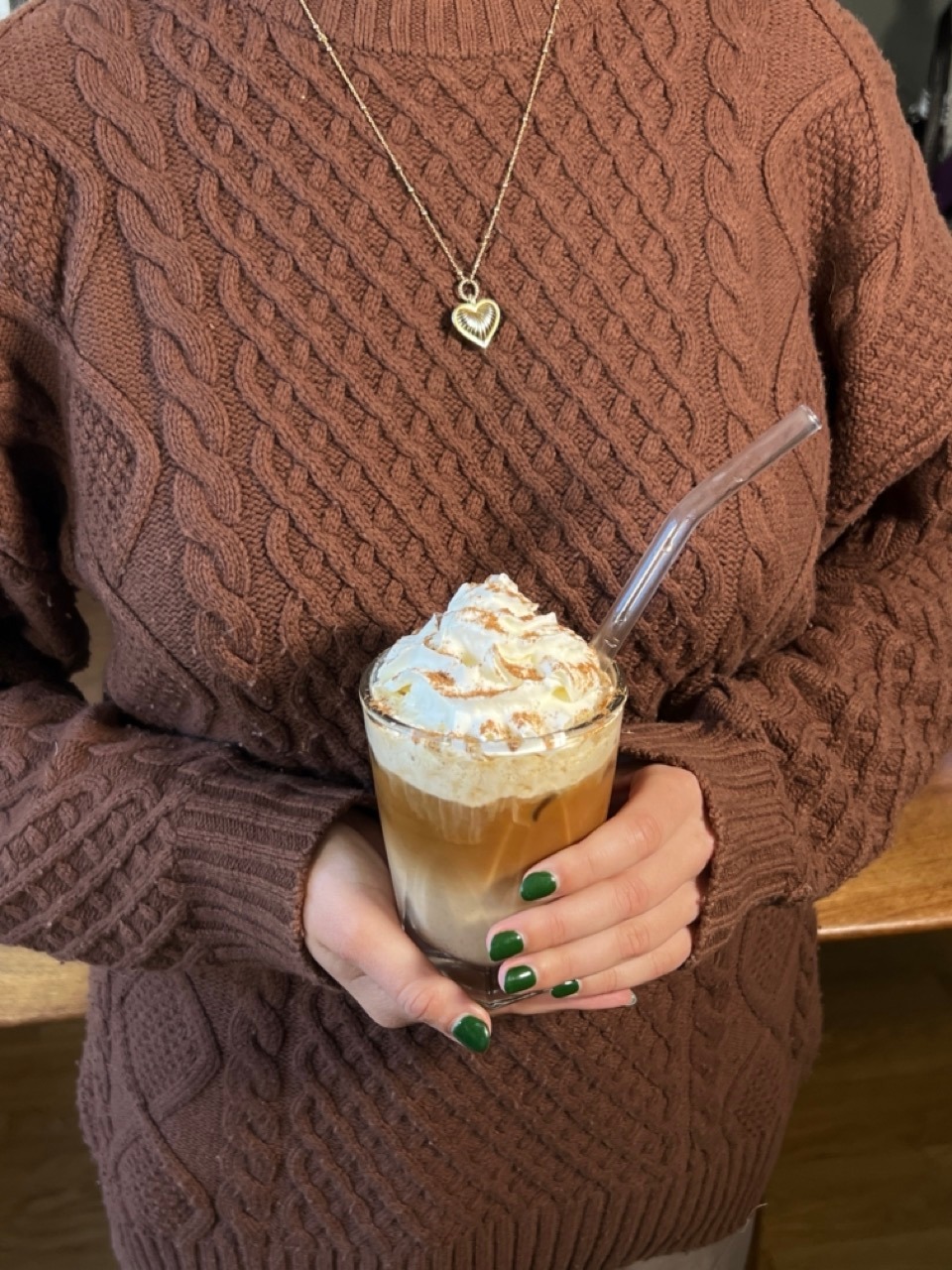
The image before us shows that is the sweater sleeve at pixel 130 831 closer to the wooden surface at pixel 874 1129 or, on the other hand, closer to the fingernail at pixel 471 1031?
the fingernail at pixel 471 1031

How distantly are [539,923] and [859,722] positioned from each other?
31 centimetres

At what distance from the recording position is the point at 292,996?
72cm

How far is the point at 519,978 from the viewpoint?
1.66 feet

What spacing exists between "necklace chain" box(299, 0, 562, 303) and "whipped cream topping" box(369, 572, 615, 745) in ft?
0.74

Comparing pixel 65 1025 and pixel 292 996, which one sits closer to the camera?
pixel 292 996

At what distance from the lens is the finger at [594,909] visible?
19.8 inches

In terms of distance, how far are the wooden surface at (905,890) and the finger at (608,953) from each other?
51cm

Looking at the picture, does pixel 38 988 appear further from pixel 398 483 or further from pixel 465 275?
pixel 465 275

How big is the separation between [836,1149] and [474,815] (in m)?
1.59

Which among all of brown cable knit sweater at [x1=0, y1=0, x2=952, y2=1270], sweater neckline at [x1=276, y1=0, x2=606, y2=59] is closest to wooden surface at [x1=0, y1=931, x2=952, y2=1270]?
brown cable knit sweater at [x1=0, y1=0, x2=952, y2=1270]

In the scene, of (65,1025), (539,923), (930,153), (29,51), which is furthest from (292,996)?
(930,153)

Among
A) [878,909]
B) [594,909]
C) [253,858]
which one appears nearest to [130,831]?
[253,858]

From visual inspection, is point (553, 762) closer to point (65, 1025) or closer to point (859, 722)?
point (859, 722)

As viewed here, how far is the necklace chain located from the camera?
0.63 m
